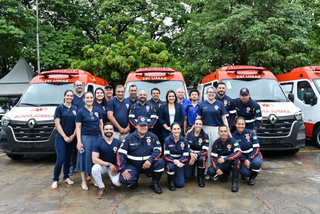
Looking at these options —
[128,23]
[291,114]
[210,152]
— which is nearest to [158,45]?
[128,23]

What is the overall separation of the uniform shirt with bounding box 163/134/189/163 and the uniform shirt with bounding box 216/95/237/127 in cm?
139

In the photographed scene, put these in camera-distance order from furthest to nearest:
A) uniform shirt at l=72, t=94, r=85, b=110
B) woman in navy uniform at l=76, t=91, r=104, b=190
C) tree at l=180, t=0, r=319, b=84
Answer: tree at l=180, t=0, r=319, b=84, uniform shirt at l=72, t=94, r=85, b=110, woman in navy uniform at l=76, t=91, r=104, b=190

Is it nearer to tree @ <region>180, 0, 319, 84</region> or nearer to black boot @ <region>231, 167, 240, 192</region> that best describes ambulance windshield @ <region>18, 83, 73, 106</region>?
black boot @ <region>231, 167, 240, 192</region>

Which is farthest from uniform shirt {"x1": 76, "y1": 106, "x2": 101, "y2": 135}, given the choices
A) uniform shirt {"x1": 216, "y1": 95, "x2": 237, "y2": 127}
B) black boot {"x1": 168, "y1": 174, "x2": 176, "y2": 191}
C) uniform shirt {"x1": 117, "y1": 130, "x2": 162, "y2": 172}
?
uniform shirt {"x1": 216, "y1": 95, "x2": 237, "y2": 127}

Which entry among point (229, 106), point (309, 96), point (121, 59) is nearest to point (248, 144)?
point (229, 106)

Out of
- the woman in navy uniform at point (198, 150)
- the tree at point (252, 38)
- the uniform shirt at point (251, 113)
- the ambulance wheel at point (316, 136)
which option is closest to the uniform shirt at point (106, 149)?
the woman in navy uniform at point (198, 150)

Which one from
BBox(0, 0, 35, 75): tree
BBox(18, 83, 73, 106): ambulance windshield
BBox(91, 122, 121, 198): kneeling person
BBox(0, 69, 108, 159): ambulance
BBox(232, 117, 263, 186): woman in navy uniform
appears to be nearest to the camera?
BBox(91, 122, 121, 198): kneeling person

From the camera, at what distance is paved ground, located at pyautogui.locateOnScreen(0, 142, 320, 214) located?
3889 millimetres

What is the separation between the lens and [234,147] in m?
4.79

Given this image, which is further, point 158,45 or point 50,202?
point 158,45

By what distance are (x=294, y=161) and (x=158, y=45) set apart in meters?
10.4

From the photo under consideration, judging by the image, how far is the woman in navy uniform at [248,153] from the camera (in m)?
4.81

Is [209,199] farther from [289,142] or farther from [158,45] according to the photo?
[158,45]

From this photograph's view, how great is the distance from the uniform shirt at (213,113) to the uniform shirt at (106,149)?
1769 millimetres
